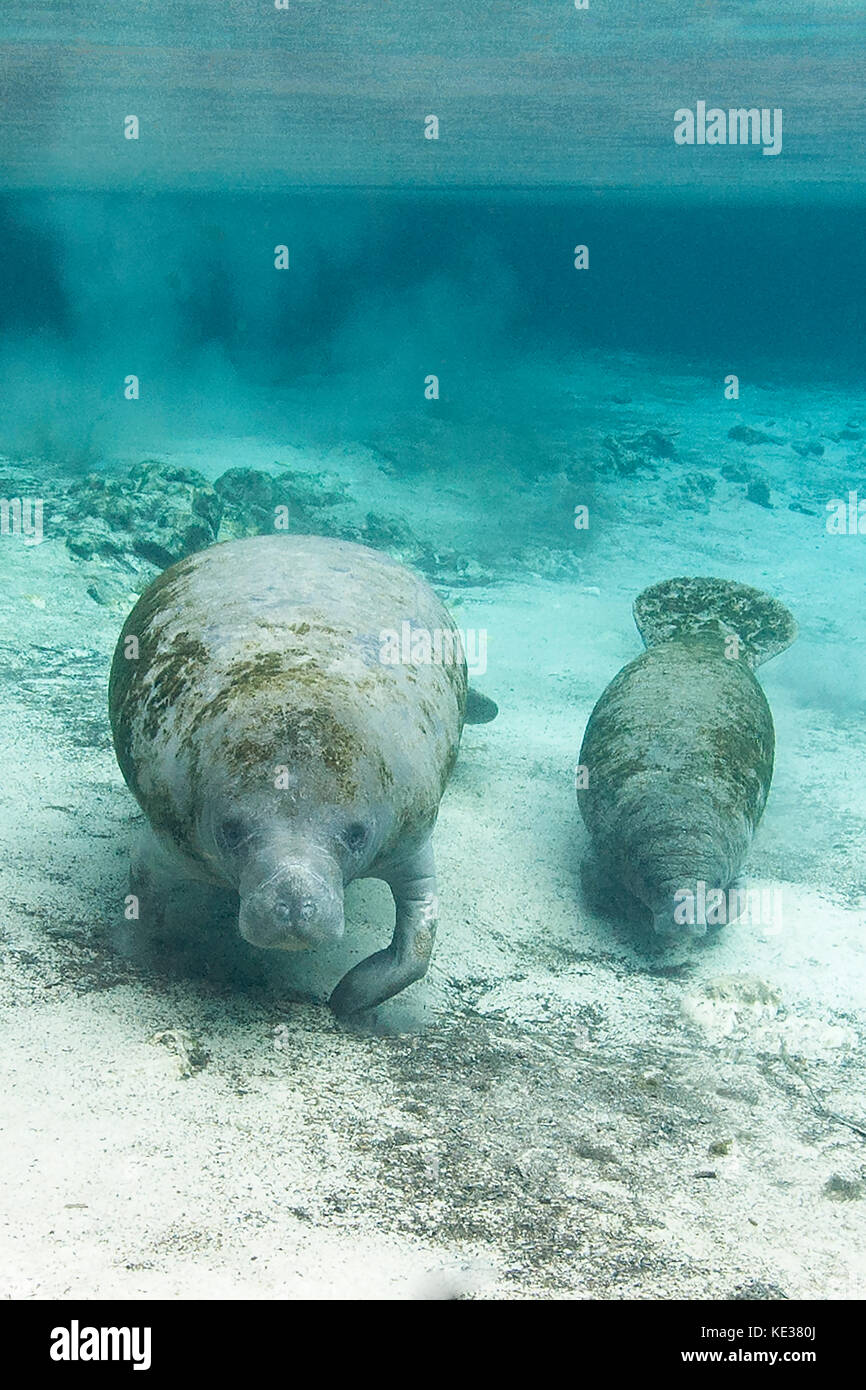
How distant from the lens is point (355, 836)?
3219mm

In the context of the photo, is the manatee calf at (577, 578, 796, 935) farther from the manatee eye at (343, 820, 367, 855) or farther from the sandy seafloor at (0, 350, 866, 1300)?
the manatee eye at (343, 820, 367, 855)

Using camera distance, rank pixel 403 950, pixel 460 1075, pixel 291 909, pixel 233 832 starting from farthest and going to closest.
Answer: pixel 403 950, pixel 460 1075, pixel 233 832, pixel 291 909

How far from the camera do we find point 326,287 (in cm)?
5584

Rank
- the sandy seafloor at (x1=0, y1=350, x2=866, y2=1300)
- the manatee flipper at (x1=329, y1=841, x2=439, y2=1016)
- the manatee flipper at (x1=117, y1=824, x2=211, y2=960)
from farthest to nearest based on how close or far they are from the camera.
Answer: the manatee flipper at (x1=117, y1=824, x2=211, y2=960) < the manatee flipper at (x1=329, y1=841, x2=439, y2=1016) < the sandy seafloor at (x1=0, y1=350, x2=866, y2=1300)

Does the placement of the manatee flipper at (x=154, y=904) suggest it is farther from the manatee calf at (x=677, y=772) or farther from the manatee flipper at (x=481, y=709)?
the manatee flipper at (x=481, y=709)

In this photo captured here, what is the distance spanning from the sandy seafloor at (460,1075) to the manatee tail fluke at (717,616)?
0.97 m

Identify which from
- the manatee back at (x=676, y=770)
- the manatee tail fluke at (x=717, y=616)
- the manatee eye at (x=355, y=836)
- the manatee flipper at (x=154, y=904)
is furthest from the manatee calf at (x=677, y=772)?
the manatee flipper at (x=154, y=904)

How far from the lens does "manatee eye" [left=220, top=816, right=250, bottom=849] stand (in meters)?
3.07

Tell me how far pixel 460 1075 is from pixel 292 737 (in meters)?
1.30

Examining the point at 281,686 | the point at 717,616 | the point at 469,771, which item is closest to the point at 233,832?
the point at 281,686

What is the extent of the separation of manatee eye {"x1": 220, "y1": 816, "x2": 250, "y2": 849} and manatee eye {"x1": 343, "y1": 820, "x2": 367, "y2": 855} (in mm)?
323

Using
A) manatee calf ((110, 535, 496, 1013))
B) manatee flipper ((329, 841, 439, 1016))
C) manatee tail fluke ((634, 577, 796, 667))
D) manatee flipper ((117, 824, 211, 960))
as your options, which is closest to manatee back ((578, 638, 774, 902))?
manatee tail fluke ((634, 577, 796, 667))

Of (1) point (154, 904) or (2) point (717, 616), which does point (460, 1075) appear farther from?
(2) point (717, 616)

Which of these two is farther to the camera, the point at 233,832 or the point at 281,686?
the point at 281,686
